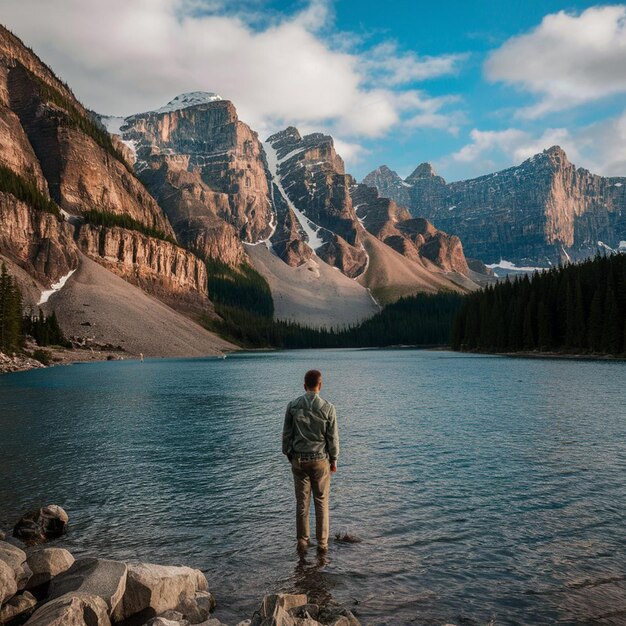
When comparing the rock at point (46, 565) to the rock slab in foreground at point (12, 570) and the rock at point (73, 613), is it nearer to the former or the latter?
the rock slab in foreground at point (12, 570)

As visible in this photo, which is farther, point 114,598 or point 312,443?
point 312,443

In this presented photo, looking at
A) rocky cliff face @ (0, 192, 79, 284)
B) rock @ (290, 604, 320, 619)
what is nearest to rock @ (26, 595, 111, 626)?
rock @ (290, 604, 320, 619)

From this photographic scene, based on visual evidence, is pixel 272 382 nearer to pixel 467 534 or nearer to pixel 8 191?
pixel 467 534

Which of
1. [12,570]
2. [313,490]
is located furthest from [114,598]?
[313,490]

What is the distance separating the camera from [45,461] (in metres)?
27.1

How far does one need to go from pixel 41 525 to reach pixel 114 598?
7516mm

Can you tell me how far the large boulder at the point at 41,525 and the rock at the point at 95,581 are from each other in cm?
515

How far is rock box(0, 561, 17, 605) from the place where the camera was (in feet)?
36.0

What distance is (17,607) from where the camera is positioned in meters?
10.8

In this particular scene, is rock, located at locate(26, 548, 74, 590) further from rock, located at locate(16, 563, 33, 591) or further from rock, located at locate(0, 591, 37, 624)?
rock, located at locate(0, 591, 37, 624)

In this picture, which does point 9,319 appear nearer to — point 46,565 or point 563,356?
point 46,565

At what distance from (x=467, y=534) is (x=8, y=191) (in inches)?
8097

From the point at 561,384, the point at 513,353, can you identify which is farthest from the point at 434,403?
the point at 513,353

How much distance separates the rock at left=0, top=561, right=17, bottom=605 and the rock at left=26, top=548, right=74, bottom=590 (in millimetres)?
646
